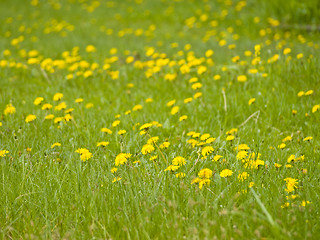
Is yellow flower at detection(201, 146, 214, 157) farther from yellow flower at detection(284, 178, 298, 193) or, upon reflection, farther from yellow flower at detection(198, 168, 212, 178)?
yellow flower at detection(284, 178, 298, 193)

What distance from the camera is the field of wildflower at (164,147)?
5.80 feet

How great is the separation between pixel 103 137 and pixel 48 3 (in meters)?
8.89

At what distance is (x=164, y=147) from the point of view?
100 inches

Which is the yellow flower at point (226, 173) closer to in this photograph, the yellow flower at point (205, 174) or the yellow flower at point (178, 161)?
the yellow flower at point (205, 174)

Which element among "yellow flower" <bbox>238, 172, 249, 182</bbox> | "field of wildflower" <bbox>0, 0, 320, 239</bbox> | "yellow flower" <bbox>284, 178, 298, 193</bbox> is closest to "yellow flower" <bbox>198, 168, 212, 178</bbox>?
"field of wildflower" <bbox>0, 0, 320, 239</bbox>

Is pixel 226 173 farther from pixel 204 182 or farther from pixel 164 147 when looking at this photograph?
pixel 164 147

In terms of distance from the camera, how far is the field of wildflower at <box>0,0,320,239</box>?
1.77 metres

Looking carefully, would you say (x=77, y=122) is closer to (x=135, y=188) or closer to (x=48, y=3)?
(x=135, y=188)

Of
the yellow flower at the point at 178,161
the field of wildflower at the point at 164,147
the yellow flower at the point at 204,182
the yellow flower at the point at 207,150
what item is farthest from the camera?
the yellow flower at the point at 207,150

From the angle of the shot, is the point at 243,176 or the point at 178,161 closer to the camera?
the point at 243,176

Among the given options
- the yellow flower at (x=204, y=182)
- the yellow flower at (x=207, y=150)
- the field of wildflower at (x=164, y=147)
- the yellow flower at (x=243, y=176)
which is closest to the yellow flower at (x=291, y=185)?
the field of wildflower at (x=164, y=147)

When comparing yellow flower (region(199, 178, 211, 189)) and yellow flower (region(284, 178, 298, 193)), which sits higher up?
yellow flower (region(199, 178, 211, 189))

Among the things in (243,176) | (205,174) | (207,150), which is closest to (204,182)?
(205,174)

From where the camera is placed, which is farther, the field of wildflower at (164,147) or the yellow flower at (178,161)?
the yellow flower at (178,161)
